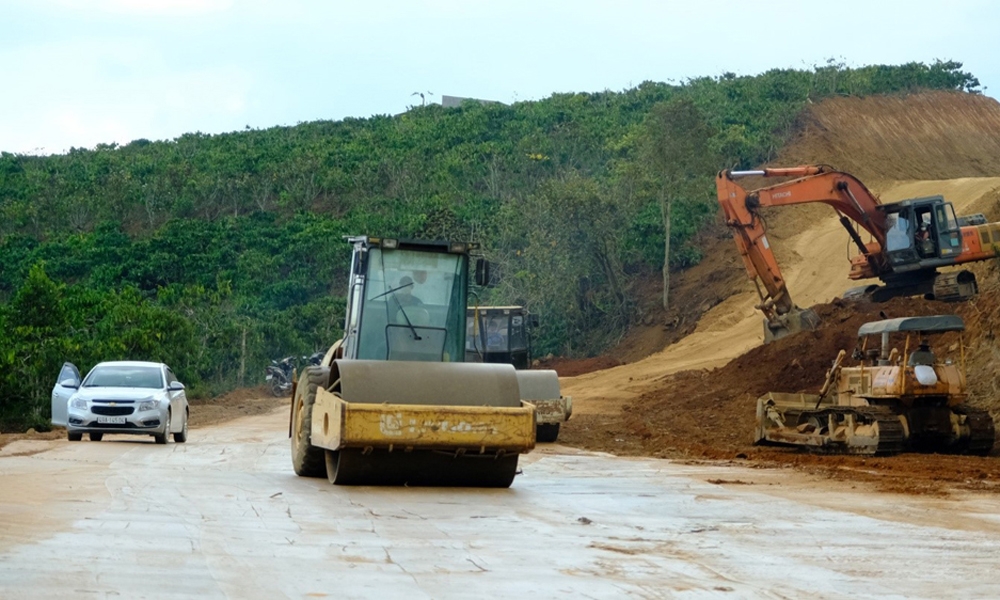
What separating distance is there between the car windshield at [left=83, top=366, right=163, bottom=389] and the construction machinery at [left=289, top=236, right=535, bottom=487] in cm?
807

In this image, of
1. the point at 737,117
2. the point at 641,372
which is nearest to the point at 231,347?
the point at 641,372

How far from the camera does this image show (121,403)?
2350cm

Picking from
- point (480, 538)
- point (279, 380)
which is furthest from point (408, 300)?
point (279, 380)

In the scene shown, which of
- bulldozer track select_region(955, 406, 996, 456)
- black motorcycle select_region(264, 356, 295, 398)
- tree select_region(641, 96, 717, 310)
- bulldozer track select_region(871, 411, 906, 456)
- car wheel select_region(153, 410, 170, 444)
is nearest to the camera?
bulldozer track select_region(871, 411, 906, 456)

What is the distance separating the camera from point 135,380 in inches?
969

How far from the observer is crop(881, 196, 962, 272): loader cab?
33969 millimetres

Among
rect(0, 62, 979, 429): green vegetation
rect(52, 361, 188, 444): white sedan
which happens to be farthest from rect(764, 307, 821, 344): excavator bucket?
rect(52, 361, 188, 444): white sedan

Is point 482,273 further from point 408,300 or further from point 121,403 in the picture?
point 121,403

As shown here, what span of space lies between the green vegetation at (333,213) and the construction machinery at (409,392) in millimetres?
19220

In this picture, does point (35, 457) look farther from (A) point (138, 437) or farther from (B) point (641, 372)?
(B) point (641, 372)

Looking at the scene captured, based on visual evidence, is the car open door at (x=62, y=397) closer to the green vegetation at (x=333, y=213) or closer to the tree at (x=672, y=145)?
the green vegetation at (x=333, y=213)

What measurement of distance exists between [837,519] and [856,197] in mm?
23045

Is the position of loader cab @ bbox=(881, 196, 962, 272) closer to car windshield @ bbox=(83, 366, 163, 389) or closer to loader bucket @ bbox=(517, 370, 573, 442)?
loader bucket @ bbox=(517, 370, 573, 442)

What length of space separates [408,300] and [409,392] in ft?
6.48
